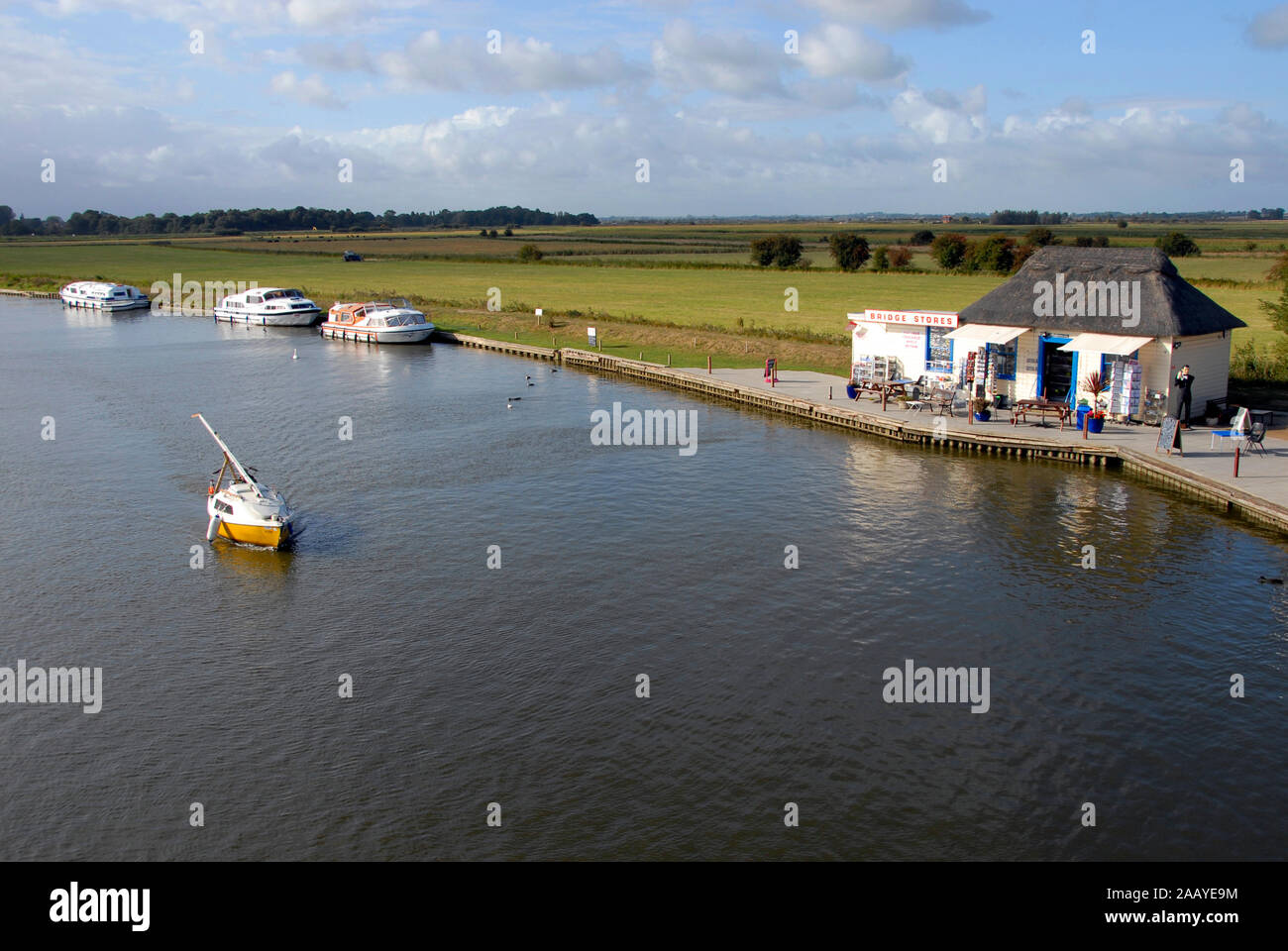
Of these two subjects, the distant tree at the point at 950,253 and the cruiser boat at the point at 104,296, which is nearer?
the cruiser boat at the point at 104,296

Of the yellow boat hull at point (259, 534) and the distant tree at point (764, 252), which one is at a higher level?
the distant tree at point (764, 252)

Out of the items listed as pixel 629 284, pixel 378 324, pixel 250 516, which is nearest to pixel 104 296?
pixel 378 324

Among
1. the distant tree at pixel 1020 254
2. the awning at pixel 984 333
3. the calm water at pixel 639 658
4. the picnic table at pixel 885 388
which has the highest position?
the distant tree at pixel 1020 254

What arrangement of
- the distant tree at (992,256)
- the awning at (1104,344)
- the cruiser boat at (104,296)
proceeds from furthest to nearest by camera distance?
the distant tree at (992,256), the cruiser boat at (104,296), the awning at (1104,344)

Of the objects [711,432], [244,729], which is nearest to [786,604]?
[244,729]

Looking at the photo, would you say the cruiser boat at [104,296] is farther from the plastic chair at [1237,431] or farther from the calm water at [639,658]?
the plastic chair at [1237,431]

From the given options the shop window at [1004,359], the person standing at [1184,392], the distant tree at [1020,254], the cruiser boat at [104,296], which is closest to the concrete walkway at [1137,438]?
the person standing at [1184,392]
